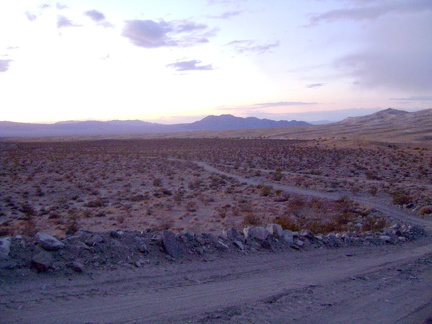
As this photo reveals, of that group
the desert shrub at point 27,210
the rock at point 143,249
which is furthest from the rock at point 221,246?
the desert shrub at point 27,210

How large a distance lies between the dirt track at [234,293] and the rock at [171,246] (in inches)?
19.1

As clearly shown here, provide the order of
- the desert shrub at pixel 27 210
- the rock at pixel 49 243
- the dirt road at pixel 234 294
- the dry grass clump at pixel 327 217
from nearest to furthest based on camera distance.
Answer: the dirt road at pixel 234 294, the rock at pixel 49 243, the dry grass clump at pixel 327 217, the desert shrub at pixel 27 210

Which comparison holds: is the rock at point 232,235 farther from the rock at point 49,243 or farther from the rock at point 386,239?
the rock at point 386,239

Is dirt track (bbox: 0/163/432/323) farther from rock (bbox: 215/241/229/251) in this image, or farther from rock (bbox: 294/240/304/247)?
rock (bbox: 294/240/304/247)

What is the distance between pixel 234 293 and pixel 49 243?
14.5 feet

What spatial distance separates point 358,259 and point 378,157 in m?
45.2

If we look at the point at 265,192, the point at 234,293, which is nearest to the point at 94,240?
the point at 234,293

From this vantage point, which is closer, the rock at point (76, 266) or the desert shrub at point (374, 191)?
the rock at point (76, 266)

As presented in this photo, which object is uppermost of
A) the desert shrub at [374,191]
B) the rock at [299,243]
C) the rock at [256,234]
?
the rock at [256,234]

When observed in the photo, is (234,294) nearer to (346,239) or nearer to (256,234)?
(256,234)

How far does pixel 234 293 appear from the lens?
830cm

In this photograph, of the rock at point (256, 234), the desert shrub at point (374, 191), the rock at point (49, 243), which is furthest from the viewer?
the desert shrub at point (374, 191)

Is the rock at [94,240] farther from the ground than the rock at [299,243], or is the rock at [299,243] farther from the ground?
the rock at [94,240]

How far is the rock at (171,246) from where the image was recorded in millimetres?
10453
